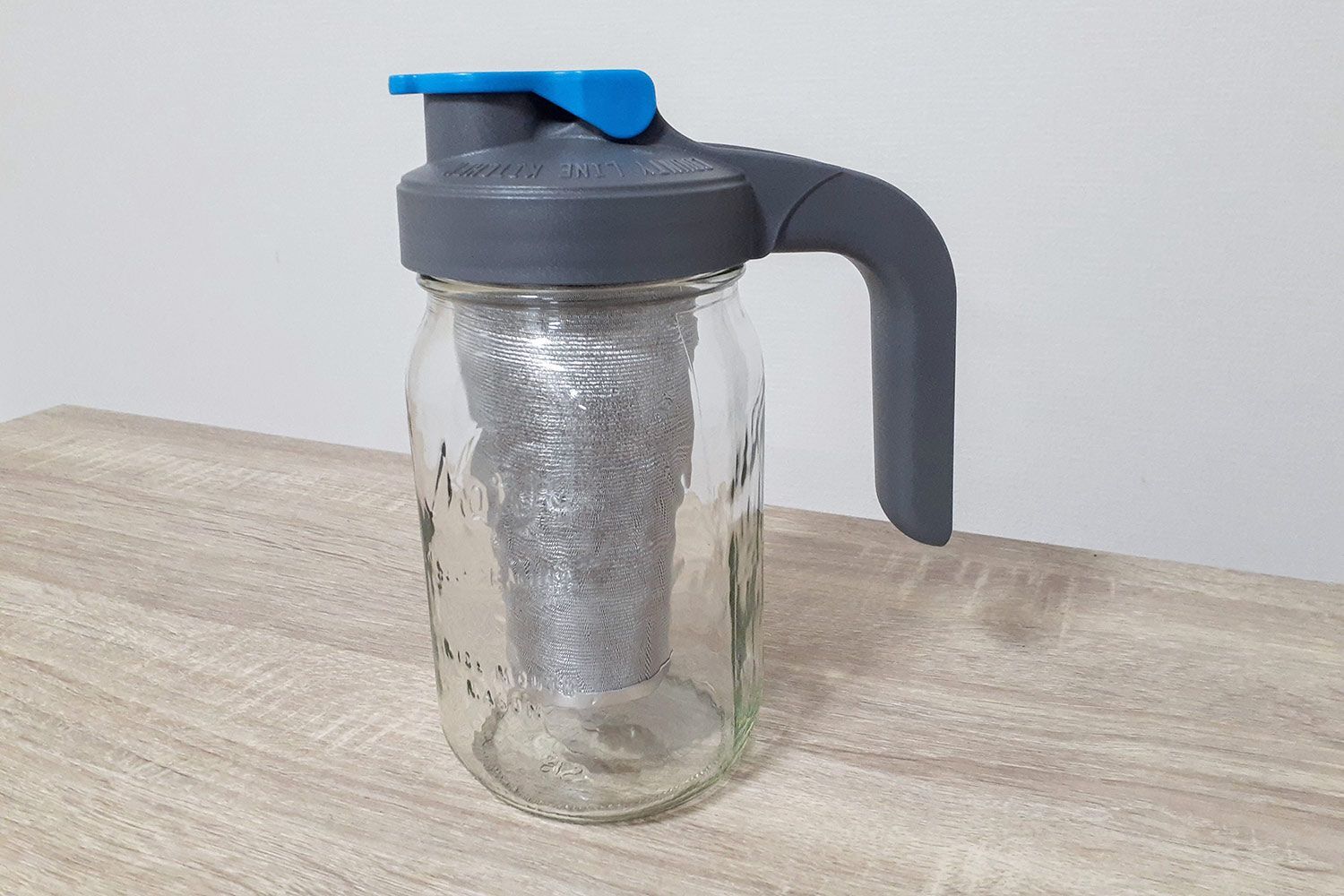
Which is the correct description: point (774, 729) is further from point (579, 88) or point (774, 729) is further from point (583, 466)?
point (579, 88)

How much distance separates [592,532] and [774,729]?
12cm

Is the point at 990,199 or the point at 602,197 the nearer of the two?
the point at 602,197

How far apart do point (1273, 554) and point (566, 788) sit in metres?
0.69

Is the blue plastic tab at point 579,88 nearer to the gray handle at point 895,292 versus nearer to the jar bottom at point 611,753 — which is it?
the gray handle at point 895,292

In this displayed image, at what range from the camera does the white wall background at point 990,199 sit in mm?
795

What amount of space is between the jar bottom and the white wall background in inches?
21.2

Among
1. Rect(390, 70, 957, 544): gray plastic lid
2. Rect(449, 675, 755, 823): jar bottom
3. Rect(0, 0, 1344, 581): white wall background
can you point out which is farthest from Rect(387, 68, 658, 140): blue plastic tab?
Rect(0, 0, 1344, 581): white wall background

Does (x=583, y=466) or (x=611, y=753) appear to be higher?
(x=583, y=466)

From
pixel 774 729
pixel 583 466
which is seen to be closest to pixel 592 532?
pixel 583 466

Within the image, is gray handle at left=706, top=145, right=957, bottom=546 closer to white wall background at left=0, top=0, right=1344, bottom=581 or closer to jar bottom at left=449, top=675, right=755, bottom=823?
jar bottom at left=449, top=675, right=755, bottom=823

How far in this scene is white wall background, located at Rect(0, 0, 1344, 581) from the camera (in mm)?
795

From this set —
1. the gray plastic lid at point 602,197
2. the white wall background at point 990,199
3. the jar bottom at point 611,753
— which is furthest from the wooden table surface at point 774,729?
the white wall background at point 990,199

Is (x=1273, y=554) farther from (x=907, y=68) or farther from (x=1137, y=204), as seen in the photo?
(x=907, y=68)

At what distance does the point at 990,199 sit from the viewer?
34.1 inches
